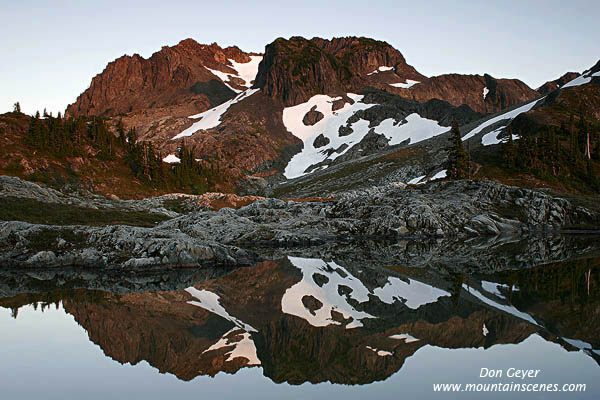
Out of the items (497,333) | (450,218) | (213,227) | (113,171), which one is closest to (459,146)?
(450,218)

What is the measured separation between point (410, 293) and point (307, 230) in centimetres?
3466

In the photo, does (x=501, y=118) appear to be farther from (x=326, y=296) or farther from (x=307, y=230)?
(x=326, y=296)

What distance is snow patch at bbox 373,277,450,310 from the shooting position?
22547 millimetres

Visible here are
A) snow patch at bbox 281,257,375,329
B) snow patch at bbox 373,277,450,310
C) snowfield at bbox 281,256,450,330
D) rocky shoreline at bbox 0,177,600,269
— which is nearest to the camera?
snow patch at bbox 281,257,375,329

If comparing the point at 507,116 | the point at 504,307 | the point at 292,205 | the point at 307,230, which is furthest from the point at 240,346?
the point at 507,116

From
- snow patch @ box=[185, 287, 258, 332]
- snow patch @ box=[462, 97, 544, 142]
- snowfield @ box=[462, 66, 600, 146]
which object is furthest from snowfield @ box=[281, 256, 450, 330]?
snow patch @ box=[462, 97, 544, 142]

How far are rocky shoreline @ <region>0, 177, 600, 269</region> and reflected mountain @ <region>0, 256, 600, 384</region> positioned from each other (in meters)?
9.56

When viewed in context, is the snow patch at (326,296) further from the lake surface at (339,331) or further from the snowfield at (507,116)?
the snowfield at (507,116)

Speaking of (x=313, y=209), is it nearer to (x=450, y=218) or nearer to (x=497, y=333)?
A: (x=450, y=218)

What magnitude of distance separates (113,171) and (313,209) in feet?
214

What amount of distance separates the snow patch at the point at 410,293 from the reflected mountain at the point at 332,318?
67mm

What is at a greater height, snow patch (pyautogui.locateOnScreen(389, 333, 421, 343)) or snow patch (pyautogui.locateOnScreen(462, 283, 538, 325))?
snow patch (pyautogui.locateOnScreen(389, 333, 421, 343))

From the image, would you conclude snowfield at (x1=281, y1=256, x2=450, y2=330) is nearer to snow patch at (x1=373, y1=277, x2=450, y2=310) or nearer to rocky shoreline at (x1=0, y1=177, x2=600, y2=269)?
snow patch at (x1=373, y1=277, x2=450, y2=310)

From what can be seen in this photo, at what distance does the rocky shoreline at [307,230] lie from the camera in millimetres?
38019
